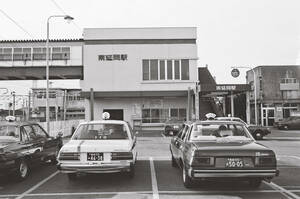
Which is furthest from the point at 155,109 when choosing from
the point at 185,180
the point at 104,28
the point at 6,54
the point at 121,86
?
the point at 185,180

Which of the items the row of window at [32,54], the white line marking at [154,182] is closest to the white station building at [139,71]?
the row of window at [32,54]

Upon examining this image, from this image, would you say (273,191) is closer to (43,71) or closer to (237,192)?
(237,192)

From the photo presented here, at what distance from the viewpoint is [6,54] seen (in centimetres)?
3306

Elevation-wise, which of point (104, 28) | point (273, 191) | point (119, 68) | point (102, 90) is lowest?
point (273, 191)

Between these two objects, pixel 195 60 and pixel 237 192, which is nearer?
pixel 237 192

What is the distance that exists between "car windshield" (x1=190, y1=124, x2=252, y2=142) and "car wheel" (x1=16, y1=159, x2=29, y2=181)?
4059mm

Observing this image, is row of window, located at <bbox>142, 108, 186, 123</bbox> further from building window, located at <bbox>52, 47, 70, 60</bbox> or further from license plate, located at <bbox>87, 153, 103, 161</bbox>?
license plate, located at <bbox>87, 153, 103, 161</bbox>

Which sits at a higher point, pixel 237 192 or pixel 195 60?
pixel 195 60

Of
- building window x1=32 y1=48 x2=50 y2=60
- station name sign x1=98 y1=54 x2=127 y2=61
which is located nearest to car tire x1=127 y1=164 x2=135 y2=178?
station name sign x1=98 y1=54 x2=127 y2=61

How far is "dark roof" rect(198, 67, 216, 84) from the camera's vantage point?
34.7 m

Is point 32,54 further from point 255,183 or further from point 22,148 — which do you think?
point 255,183

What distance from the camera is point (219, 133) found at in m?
7.79

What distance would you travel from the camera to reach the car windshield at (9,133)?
8470 mm

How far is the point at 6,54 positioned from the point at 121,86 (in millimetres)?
11794
